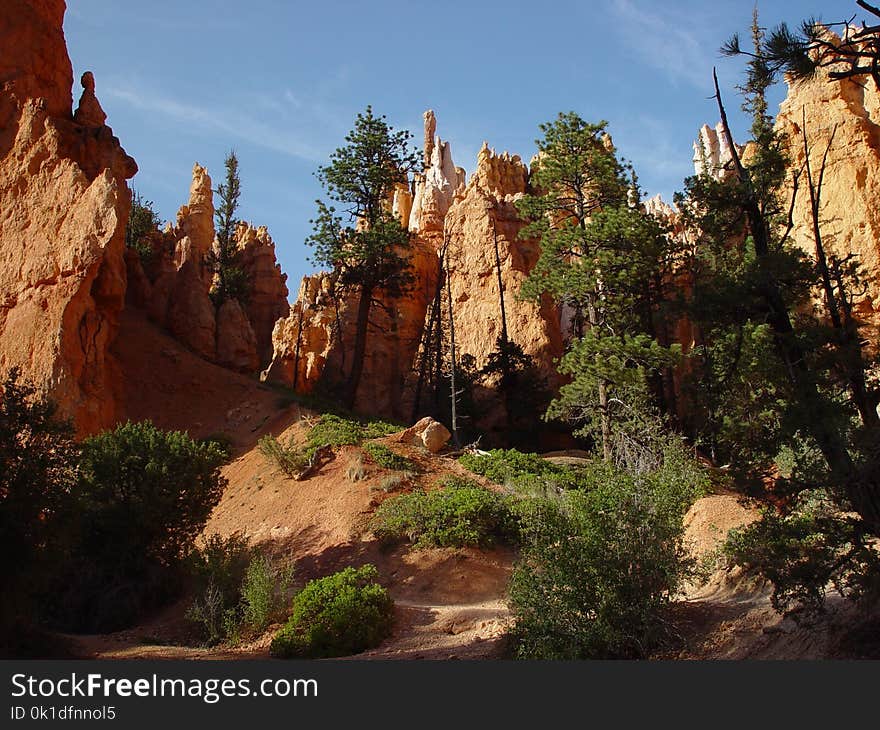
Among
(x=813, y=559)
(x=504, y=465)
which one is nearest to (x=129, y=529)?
(x=504, y=465)

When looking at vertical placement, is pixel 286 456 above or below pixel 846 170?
below

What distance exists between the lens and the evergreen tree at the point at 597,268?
68.1 feet

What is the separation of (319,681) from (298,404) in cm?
1915

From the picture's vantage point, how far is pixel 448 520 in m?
17.9

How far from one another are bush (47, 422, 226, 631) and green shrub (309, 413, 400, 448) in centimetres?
647

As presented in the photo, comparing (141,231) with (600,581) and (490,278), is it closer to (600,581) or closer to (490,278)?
(490,278)

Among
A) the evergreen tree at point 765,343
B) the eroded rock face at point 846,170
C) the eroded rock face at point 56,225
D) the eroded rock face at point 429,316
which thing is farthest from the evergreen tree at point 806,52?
the eroded rock face at point 429,316

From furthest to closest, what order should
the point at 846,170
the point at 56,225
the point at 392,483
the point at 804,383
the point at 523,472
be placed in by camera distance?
the point at 846,170
the point at 56,225
the point at 523,472
the point at 392,483
the point at 804,383

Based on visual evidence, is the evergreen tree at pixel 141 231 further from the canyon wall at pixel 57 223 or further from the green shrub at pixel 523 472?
the green shrub at pixel 523 472

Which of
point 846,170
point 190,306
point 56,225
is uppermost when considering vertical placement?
point 846,170

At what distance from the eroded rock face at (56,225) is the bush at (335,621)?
1218 cm

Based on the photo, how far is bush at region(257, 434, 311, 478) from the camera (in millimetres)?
21859

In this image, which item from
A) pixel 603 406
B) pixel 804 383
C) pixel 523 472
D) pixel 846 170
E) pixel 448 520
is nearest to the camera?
pixel 804 383

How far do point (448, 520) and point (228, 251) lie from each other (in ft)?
93.5
